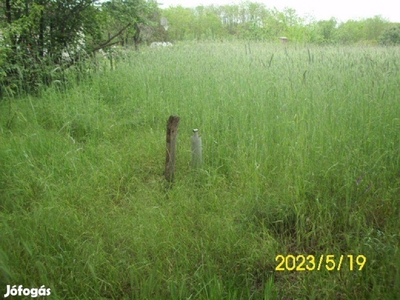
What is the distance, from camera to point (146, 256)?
205cm

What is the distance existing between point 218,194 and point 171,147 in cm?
62

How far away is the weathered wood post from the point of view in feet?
9.40

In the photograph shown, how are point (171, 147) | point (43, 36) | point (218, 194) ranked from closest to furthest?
point (218, 194) → point (171, 147) → point (43, 36)

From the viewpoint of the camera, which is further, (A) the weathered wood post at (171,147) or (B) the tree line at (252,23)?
(B) the tree line at (252,23)

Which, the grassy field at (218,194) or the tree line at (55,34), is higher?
the tree line at (55,34)

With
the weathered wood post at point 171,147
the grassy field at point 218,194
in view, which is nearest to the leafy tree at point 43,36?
the grassy field at point 218,194

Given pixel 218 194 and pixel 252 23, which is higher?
pixel 252 23
